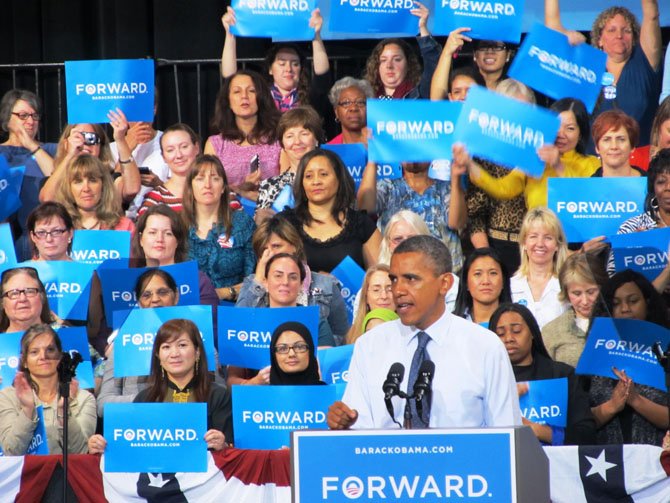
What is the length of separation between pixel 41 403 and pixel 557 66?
3.31 meters

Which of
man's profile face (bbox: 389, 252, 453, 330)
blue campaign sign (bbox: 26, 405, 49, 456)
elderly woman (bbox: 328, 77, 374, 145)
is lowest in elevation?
blue campaign sign (bbox: 26, 405, 49, 456)

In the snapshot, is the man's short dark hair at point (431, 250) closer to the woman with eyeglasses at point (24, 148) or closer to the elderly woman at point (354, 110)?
the elderly woman at point (354, 110)

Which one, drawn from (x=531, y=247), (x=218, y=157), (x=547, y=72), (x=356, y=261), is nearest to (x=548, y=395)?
Result: (x=531, y=247)

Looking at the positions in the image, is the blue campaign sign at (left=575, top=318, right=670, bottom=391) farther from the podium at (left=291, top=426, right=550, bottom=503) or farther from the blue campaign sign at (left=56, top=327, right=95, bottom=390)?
the blue campaign sign at (left=56, top=327, right=95, bottom=390)

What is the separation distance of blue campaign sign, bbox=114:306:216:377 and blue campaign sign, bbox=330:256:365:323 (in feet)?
3.47

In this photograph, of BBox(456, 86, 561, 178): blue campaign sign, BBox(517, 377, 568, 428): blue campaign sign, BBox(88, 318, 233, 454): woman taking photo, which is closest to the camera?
BBox(517, 377, 568, 428): blue campaign sign

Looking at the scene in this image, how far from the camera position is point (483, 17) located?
7.77 metres

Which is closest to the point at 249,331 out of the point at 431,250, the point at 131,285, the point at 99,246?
the point at 131,285

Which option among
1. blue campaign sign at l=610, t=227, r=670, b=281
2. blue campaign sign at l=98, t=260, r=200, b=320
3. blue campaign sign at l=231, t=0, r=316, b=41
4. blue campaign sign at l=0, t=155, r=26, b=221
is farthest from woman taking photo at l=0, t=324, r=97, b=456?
blue campaign sign at l=231, t=0, r=316, b=41

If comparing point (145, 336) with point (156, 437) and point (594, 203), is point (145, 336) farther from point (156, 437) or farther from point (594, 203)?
point (594, 203)

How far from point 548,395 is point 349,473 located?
6.89 feet

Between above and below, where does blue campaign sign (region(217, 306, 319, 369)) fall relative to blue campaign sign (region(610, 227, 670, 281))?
below

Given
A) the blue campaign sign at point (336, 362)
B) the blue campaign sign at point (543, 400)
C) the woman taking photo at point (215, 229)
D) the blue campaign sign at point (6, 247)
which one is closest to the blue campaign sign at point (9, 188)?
the blue campaign sign at point (6, 247)

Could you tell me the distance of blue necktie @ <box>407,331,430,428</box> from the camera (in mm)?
4285
